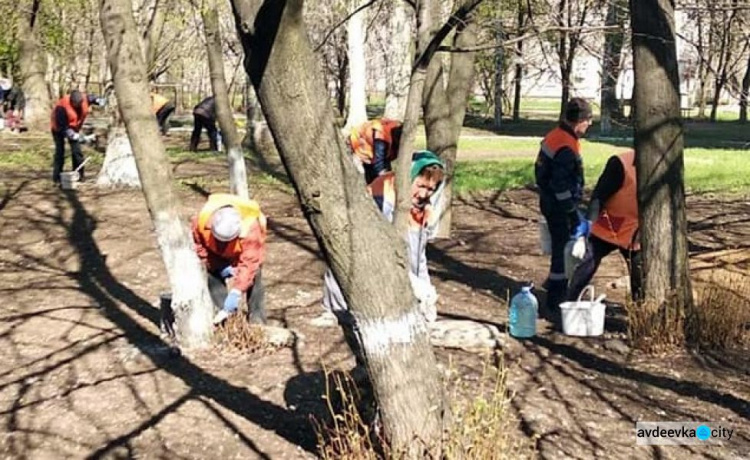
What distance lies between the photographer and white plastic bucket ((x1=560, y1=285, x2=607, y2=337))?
655 centimetres

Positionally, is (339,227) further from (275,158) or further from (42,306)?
(275,158)

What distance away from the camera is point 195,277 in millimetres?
6484

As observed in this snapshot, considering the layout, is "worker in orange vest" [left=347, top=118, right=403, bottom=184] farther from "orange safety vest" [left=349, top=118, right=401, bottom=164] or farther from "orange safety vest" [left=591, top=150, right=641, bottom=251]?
"orange safety vest" [left=591, top=150, right=641, bottom=251]

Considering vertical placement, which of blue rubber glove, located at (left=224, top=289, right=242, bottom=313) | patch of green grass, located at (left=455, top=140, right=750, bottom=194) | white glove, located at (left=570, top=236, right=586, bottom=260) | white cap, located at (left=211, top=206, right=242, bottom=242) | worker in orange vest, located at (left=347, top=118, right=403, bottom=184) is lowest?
patch of green grass, located at (left=455, top=140, right=750, bottom=194)

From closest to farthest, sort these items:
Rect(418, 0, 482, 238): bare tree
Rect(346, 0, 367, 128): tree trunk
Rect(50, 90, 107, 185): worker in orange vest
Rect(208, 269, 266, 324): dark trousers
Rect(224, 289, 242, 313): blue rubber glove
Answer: Rect(224, 289, 242, 313): blue rubber glove
Rect(208, 269, 266, 324): dark trousers
Rect(418, 0, 482, 238): bare tree
Rect(50, 90, 107, 185): worker in orange vest
Rect(346, 0, 367, 128): tree trunk

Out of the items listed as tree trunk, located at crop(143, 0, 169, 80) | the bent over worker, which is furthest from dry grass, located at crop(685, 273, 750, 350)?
tree trunk, located at crop(143, 0, 169, 80)

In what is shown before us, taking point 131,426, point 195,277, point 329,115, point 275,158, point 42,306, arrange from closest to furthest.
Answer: point 329,115 < point 131,426 < point 195,277 < point 42,306 < point 275,158

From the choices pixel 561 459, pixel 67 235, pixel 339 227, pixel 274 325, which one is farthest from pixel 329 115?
pixel 67 235

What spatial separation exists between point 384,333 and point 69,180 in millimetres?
10743

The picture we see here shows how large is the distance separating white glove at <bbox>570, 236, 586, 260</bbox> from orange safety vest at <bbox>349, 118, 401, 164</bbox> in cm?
237

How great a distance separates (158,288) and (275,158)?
9.75 m

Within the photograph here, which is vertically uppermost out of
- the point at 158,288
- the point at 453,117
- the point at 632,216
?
the point at 453,117

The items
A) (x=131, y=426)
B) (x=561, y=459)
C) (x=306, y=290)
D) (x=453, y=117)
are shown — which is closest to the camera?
(x=561, y=459)

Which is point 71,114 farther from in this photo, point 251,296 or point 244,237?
point 244,237
